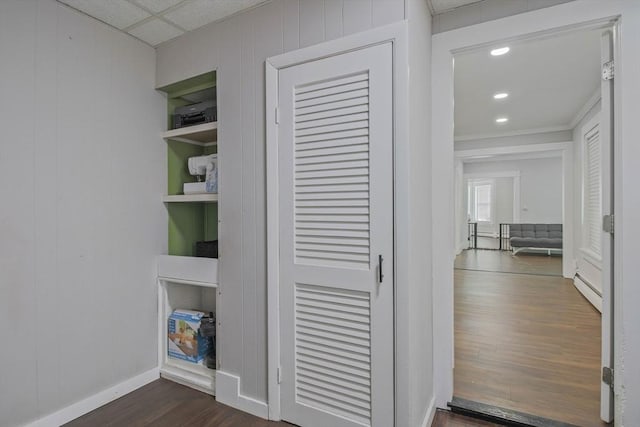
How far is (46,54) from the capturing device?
6.11 ft

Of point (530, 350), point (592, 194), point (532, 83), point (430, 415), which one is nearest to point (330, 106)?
point (430, 415)

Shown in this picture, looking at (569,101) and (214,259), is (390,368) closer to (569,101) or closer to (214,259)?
(214,259)

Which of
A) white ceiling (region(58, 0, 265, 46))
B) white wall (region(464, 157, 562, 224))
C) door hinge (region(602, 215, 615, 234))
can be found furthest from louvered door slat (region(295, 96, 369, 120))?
white wall (region(464, 157, 562, 224))

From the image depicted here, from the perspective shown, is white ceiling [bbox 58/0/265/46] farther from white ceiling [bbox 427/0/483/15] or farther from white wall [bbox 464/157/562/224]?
white wall [bbox 464/157/562/224]

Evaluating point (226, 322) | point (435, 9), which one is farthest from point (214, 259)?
point (435, 9)

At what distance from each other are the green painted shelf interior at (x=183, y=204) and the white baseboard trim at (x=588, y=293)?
14.2 ft

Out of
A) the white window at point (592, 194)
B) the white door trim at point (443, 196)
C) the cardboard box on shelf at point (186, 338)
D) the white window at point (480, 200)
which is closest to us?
the white door trim at point (443, 196)

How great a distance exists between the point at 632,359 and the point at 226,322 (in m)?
2.18

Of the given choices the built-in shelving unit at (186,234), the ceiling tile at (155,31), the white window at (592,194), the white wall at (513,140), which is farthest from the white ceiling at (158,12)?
the white wall at (513,140)

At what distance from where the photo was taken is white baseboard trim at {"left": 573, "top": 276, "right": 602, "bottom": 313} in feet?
12.6

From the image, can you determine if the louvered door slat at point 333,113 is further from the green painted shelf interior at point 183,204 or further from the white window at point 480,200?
the white window at point 480,200

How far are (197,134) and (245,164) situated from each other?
0.71 meters

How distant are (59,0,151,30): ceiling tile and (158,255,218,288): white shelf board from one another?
1.57 metres

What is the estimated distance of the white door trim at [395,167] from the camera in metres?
1.53
